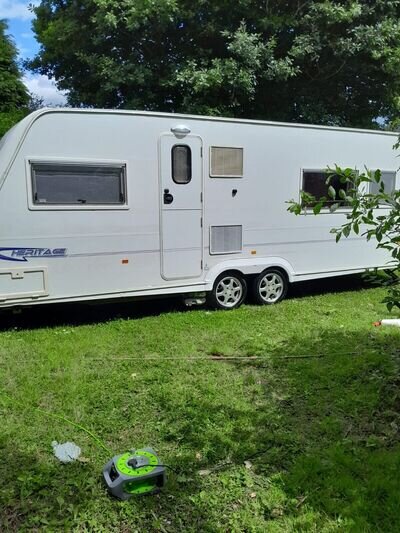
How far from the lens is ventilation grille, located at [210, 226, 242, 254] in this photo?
6.15m

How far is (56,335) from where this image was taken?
5.32 m

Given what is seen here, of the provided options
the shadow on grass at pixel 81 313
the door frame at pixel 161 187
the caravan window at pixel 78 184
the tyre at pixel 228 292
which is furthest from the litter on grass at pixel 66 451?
the tyre at pixel 228 292

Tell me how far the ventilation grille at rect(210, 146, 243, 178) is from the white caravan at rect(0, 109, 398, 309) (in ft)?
0.05

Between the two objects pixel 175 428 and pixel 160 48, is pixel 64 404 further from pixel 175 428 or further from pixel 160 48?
pixel 160 48

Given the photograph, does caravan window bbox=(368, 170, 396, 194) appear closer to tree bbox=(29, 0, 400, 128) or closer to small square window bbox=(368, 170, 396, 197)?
small square window bbox=(368, 170, 396, 197)

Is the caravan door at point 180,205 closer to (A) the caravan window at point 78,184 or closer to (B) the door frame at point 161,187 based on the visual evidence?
(B) the door frame at point 161,187

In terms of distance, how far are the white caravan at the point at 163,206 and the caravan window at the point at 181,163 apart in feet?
0.05

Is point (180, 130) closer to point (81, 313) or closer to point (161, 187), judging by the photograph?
point (161, 187)

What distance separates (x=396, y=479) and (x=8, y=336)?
A: 4290mm

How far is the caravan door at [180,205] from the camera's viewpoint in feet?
18.9

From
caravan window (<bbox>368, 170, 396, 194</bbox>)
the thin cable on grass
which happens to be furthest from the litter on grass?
caravan window (<bbox>368, 170, 396, 194</bbox>)

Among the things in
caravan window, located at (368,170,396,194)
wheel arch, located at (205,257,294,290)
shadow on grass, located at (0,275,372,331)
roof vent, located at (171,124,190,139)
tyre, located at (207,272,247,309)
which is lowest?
shadow on grass, located at (0,275,372,331)

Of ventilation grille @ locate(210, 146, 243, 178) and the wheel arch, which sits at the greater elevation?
ventilation grille @ locate(210, 146, 243, 178)

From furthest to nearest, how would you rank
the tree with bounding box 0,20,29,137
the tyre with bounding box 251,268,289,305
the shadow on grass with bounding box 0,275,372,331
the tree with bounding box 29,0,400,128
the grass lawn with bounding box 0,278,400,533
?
the tree with bounding box 0,20,29,137 → the tree with bounding box 29,0,400,128 → the tyre with bounding box 251,268,289,305 → the shadow on grass with bounding box 0,275,372,331 → the grass lawn with bounding box 0,278,400,533
